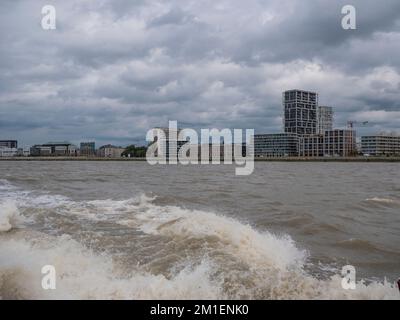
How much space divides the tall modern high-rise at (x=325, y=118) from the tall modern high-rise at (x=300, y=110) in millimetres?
4762

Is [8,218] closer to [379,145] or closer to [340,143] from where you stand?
[340,143]

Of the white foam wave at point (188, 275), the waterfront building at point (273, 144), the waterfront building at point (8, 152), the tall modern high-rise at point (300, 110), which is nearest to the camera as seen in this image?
the white foam wave at point (188, 275)

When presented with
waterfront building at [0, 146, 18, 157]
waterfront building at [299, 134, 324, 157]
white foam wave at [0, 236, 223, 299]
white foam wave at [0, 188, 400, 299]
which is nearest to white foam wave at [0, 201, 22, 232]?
white foam wave at [0, 188, 400, 299]

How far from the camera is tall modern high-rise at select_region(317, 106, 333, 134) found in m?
184

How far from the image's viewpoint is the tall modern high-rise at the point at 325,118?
18450 centimetres

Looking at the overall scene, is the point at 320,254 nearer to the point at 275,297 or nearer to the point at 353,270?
the point at 353,270

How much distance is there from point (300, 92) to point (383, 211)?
16459 centimetres

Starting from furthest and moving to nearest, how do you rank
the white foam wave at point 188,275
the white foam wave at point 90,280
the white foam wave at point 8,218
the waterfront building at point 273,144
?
the waterfront building at point 273,144
the white foam wave at point 8,218
the white foam wave at point 188,275
the white foam wave at point 90,280

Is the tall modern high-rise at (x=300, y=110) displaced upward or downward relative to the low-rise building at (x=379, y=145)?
upward

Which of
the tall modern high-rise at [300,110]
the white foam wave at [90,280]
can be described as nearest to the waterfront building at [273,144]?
the tall modern high-rise at [300,110]

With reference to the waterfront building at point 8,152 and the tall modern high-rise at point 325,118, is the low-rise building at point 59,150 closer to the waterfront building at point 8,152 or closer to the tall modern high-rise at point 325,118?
the waterfront building at point 8,152

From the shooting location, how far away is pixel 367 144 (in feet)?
524

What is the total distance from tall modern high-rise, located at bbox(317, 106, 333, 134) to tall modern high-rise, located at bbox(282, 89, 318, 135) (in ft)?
15.6
